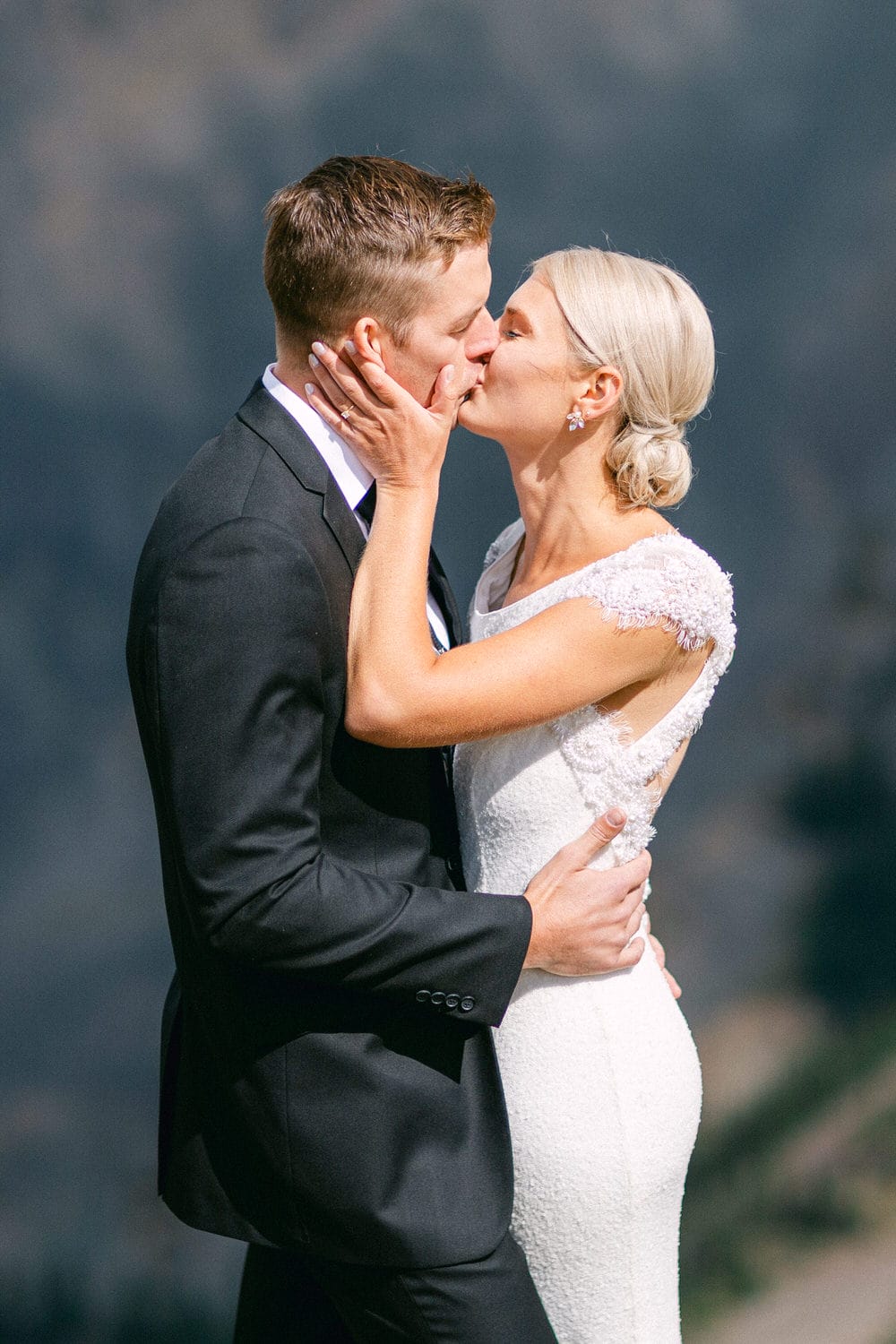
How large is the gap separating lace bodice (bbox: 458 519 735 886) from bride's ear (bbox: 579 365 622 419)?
189mm

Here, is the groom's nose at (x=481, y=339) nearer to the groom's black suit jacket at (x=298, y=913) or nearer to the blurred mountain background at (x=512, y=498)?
the groom's black suit jacket at (x=298, y=913)

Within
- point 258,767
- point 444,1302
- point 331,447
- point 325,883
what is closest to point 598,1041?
point 444,1302

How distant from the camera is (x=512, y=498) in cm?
274

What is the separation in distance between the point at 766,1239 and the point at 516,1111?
1.37 m

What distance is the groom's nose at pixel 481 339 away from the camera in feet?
5.76

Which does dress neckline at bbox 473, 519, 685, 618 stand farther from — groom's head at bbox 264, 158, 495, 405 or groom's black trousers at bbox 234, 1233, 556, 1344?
groom's black trousers at bbox 234, 1233, 556, 1344

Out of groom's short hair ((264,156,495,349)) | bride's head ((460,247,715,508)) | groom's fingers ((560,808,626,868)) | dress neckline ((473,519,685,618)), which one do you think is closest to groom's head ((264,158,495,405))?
groom's short hair ((264,156,495,349))

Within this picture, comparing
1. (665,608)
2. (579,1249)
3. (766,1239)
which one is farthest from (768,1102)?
(665,608)

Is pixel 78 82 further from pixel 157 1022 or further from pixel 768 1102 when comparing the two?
pixel 768 1102

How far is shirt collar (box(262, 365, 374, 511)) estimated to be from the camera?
1.59 metres

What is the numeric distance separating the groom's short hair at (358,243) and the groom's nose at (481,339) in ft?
0.48

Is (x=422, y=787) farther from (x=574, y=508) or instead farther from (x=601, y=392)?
(x=601, y=392)

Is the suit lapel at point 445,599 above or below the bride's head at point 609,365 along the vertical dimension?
below

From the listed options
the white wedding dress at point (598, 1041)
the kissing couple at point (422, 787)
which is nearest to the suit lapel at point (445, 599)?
the kissing couple at point (422, 787)
